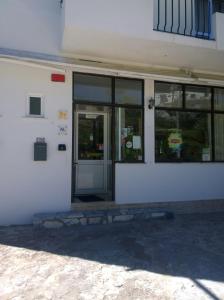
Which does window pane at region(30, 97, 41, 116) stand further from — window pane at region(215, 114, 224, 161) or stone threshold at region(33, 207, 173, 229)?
window pane at region(215, 114, 224, 161)

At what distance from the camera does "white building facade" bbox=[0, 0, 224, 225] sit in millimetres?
7098

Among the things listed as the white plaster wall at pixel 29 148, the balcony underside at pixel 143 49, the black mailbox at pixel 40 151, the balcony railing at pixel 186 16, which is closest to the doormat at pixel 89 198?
the white plaster wall at pixel 29 148

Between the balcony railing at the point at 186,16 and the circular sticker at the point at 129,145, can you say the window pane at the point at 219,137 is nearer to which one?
the balcony railing at the point at 186,16

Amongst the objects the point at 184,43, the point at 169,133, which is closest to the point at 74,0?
the point at 184,43

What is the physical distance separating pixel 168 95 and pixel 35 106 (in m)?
3.42

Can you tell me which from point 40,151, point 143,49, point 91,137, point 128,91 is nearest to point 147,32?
point 143,49

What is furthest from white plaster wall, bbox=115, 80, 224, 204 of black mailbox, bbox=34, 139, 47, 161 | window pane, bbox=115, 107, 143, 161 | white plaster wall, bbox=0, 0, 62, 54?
white plaster wall, bbox=0, 0, 62, 54

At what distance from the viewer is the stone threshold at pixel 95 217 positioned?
6910 mm

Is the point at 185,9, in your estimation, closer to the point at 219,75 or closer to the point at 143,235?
the point at 219,75

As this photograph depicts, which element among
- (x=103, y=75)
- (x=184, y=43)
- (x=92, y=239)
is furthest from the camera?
(x=103, y=75)

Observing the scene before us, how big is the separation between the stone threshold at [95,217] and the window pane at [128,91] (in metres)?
2.58

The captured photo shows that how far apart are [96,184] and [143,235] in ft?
9.34

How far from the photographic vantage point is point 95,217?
23.9 feet

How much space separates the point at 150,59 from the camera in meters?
8.09
